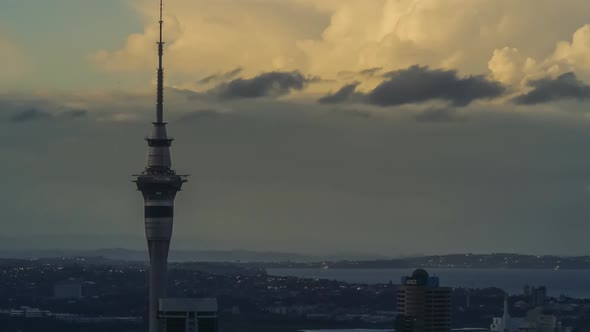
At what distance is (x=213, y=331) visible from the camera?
633ft

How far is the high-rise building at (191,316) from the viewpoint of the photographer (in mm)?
192000

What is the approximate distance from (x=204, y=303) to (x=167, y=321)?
630 cm

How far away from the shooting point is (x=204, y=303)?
192875 millimetres

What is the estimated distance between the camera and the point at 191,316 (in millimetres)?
193250

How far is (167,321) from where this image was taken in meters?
197

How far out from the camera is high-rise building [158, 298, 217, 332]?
192 meters

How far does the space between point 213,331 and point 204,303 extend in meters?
3.33

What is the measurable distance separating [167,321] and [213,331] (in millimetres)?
6689
